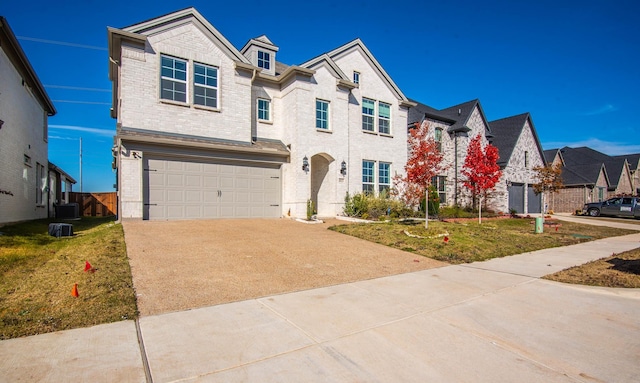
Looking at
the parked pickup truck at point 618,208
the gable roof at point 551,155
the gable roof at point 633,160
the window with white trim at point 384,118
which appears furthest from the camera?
the gable roof at point 633,160

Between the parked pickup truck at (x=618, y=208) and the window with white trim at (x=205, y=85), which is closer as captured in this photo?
the window with white trim at (x=205, y=85)

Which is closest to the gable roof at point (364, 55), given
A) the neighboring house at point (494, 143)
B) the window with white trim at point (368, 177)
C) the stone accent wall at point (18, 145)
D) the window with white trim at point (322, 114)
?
the window with white trim at point (322, 114)

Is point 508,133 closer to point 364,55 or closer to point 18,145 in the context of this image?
point 364,55

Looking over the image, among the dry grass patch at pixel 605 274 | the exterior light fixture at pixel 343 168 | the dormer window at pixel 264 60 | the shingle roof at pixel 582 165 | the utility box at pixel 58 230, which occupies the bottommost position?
the dry grass patch at pixel 605 274

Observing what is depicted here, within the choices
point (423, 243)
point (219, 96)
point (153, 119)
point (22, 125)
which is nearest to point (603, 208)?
Result: point (423, 243)

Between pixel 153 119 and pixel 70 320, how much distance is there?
428 inches

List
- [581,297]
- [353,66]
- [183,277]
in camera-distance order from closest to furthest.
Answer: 1. [581,297]
2. [183,277]
3. [353,66]

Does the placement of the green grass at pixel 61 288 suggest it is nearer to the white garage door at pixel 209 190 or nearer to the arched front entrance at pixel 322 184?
the white garage door at pixel 209 190

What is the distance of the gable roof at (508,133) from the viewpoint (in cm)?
2677

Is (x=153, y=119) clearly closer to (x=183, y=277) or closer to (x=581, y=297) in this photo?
(x=183, y=277)

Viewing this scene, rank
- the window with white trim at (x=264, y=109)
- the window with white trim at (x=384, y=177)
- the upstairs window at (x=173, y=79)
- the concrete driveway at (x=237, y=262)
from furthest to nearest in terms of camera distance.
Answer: the window with white trim at (x=384, y=177), the window with white trim at (x=264, y=109), the upstairs window at (x=173, y=79), the concrete driveway at (x=237, y=262)

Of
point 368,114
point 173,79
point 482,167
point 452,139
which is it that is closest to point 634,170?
point 452,139

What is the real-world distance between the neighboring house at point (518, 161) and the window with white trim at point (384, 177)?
1145 cm

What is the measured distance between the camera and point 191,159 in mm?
13664
